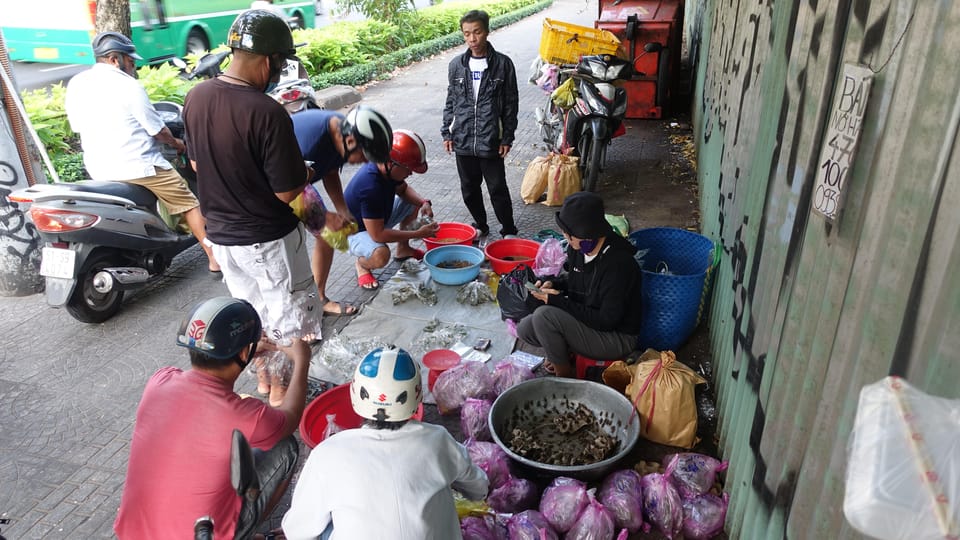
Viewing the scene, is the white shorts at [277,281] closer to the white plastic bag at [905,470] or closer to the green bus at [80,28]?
the white plastic bag at [905,470]

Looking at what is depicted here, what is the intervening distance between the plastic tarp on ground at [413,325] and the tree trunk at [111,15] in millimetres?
4713

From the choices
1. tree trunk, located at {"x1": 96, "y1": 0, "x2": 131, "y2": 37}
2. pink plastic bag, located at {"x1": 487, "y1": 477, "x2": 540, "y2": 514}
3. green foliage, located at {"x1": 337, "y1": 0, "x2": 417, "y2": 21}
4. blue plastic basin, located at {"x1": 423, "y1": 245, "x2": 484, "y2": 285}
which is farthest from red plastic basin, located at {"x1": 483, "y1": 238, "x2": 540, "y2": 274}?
green foliage, located at {"x1": 337, "y1": 0, "x2": 417, "y2": 21}

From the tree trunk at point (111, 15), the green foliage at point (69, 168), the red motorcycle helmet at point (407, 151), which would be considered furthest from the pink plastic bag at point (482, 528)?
the tree trunk at point (111, 15)

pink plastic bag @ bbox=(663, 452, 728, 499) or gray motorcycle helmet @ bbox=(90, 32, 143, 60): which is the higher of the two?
gray motorcycle helmet @ bbox=(90, 32, 143, 60)

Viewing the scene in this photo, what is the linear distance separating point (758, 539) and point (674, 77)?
9160 mm

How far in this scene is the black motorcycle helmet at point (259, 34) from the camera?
3.07m

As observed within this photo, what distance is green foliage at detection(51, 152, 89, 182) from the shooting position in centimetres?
650

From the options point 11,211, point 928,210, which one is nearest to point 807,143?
point 928,210

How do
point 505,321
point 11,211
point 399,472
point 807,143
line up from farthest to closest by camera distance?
point 11,211 → point 505,321 → point 807,143 → point 399,472

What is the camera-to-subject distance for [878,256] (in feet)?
5.03

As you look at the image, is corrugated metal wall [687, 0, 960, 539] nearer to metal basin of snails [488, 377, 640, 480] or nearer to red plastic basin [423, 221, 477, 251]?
metal basin of snails [488, 377, 640, 480]

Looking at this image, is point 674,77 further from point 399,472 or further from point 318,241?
point 399,472

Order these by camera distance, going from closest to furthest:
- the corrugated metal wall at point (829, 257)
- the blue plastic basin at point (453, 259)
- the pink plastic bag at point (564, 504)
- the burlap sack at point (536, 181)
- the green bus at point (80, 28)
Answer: the corrugated metal wall at point (829, 257)
the pink plastic bag at point (564, 504)
the blue plastic basin at point (453, 259)
the burlap sack at point (536, 181)
the green bus at point (80, 28)

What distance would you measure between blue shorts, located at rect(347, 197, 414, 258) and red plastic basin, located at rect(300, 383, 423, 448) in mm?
1683
